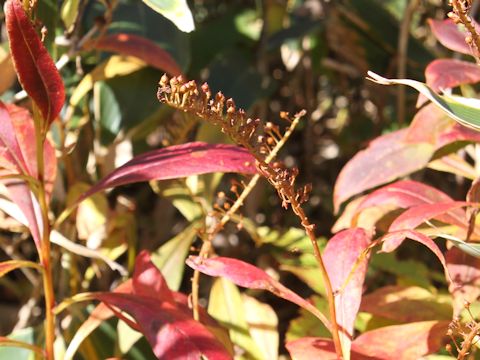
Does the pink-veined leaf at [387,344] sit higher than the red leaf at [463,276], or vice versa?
the red leaf at [463,276]

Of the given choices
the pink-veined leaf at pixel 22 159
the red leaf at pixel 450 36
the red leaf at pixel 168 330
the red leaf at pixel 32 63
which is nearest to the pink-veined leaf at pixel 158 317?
the red leaf at pixel 168 330

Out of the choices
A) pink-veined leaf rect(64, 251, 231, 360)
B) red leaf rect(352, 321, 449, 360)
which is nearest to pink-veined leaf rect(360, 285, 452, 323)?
red leaf rect(352, 321, 449, 360)

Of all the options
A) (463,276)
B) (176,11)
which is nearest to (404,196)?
(463,276)

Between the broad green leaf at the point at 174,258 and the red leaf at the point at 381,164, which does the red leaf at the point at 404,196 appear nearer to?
the red leaf at the point at 381,164

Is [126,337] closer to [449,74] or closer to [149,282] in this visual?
[149,282]

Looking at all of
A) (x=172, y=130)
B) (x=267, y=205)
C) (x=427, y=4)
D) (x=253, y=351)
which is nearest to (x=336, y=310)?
(x=253, y=351)

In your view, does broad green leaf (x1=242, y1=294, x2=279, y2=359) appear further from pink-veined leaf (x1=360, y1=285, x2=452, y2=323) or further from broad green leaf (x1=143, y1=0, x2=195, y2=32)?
broad green leaf (x1=143, y1=0, x2=195, y2=32)
